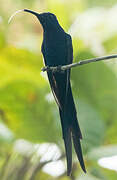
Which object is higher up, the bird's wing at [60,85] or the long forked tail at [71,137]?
the bird's wing at [60,85]

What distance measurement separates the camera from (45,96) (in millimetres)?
1059

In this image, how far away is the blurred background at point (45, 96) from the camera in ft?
3.11

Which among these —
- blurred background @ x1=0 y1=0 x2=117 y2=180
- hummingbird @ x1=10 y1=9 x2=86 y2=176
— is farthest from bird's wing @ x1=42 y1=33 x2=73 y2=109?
blurred background @ x1=0 y1=0 x2=117 y2=180

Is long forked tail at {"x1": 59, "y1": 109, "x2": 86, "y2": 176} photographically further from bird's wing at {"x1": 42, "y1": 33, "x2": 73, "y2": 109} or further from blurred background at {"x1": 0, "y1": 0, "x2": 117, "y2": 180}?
blurred background at {"x1": 0, "y1": 0, "x2": 117, "y2": 180}

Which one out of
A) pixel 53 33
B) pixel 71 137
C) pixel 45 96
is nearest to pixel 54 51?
pixel 53 33

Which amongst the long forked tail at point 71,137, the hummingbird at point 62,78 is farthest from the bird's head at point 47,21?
the long forked tail at point 71,137

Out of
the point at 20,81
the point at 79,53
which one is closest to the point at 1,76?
the point at 20,81

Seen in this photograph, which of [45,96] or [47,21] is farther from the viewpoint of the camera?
[45,96]

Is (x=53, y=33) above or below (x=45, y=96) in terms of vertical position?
above

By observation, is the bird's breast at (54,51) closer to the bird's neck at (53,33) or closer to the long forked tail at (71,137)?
the bird's neck at (53,33)

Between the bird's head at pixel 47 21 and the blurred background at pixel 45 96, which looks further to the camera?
the blurred background at pixel 45 96

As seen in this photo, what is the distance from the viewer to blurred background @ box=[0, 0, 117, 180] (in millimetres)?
949

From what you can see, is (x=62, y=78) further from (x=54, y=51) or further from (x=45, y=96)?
(x=45, y=96)

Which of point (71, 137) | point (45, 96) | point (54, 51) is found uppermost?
point (54, 51)
